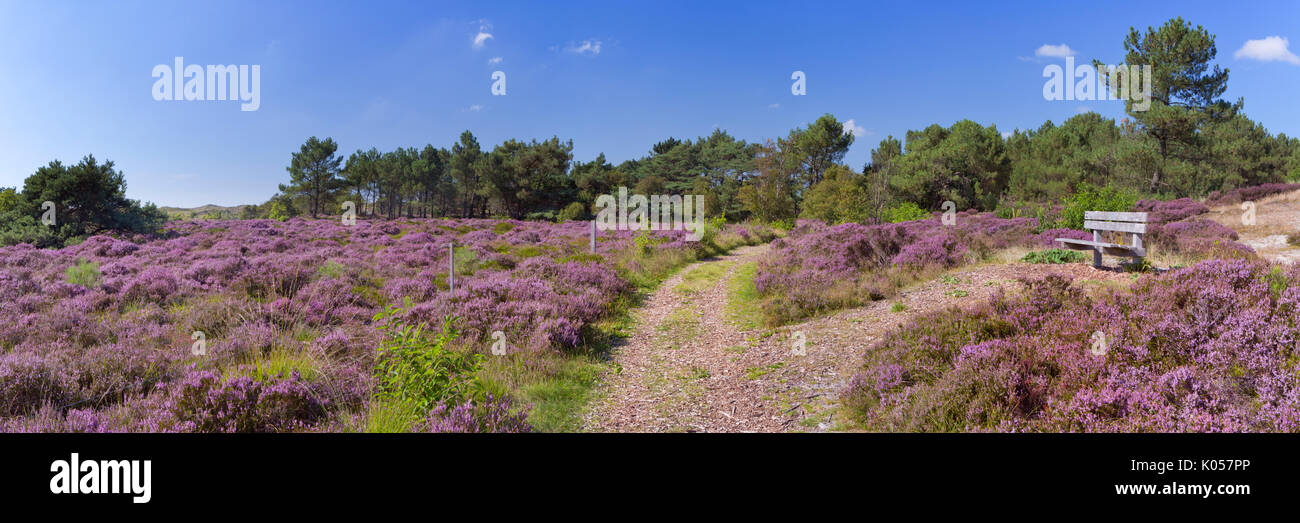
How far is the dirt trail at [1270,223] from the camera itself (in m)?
12.8

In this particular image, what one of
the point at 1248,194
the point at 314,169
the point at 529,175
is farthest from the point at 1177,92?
the point at 314,169

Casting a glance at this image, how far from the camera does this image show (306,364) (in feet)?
Answer: 16.1

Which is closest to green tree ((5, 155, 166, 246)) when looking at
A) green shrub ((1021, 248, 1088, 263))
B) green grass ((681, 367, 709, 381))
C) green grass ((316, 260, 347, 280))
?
green grass ((316, 260, 347, 280))

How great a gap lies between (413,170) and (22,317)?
6528cm

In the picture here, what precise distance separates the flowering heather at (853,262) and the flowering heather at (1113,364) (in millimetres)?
3168

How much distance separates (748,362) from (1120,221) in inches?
328

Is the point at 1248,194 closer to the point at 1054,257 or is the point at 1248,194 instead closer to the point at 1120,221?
the point at 1120,221

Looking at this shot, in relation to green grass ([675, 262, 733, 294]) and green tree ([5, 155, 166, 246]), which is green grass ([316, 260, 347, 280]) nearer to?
green grass ([675, 262, 733, 294])

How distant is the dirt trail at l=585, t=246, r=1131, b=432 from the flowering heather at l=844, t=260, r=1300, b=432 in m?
0.64

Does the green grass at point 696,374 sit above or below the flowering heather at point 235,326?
below

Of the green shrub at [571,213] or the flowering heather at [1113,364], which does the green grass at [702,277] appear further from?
the green shrub at [571,213]

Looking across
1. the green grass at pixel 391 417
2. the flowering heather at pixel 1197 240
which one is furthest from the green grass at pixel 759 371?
the flowering heather at pixel 1197 240
